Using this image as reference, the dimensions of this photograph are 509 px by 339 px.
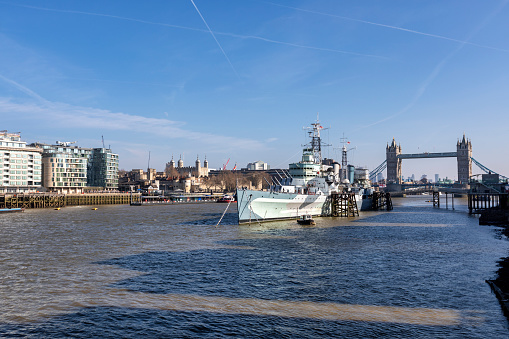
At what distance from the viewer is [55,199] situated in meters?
123

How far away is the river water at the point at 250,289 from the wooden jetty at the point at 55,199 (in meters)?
78.5

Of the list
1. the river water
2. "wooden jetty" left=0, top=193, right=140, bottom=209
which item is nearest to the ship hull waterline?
the river water

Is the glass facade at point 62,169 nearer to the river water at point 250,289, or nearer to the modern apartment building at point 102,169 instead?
the modern apartment building at point 102,169

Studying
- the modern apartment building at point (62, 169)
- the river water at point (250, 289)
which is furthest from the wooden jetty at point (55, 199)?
the river water at point (250, 289)

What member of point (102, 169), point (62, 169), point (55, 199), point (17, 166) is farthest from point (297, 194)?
point (102, 169)

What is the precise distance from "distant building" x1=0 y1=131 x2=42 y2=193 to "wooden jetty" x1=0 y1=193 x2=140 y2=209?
2402 cm

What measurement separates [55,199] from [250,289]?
4648 inches

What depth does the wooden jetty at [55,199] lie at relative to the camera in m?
110

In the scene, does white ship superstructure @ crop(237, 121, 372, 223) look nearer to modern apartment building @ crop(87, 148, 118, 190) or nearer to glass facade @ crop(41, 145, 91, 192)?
glass facade @ crop(41, 145, 91, 192)

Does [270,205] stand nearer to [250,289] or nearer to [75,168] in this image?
[250,289]

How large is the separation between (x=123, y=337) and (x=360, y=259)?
72.5 ft

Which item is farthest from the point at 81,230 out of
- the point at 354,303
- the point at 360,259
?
the point at 354,303

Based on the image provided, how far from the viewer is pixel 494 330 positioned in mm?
17016

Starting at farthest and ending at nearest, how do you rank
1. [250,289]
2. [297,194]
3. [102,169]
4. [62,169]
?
[102,169], [62,169], [297,194], [250,289]
